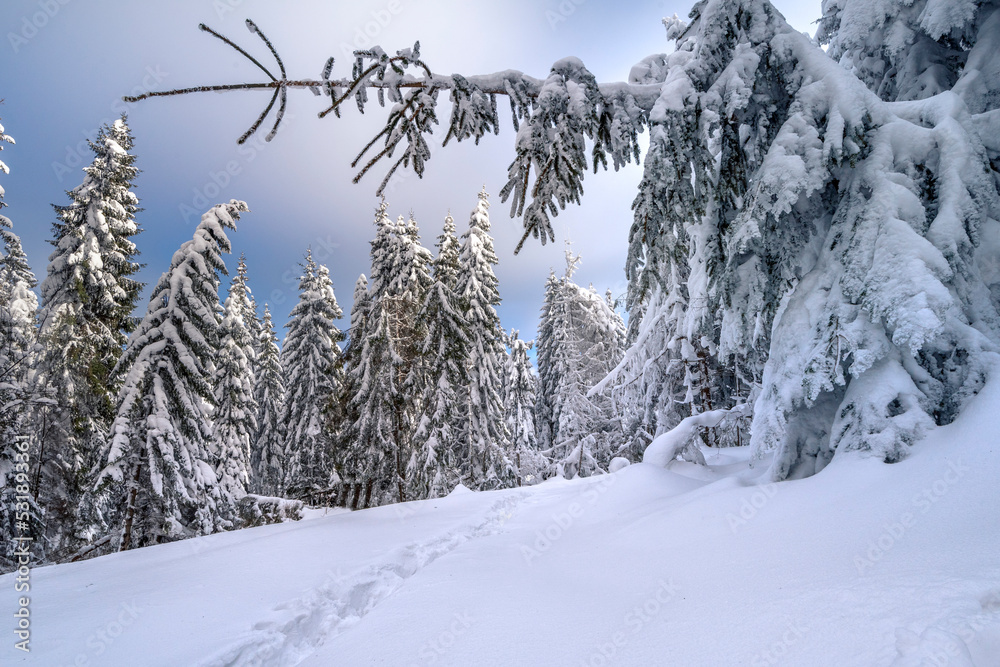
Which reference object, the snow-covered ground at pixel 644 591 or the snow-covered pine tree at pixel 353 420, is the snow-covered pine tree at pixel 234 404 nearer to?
the snow-covered pine tree at pixel 353 420

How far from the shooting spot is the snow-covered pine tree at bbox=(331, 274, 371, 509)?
16891 mm

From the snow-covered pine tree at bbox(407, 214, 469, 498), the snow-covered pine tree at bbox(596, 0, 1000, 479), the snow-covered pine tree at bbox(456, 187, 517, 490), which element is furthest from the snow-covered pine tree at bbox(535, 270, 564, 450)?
the snow-covered pine tree at bbox(596, 0, 1000, 479)

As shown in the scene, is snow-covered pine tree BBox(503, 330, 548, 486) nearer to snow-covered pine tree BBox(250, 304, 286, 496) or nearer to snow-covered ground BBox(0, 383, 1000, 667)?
snow-covered pine tree BBox(250, 304, 286, 496)

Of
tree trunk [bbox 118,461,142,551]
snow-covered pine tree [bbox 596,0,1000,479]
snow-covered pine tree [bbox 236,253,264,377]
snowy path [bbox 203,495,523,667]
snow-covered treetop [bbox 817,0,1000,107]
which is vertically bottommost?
snowy path [bbox 203,495,523,667]

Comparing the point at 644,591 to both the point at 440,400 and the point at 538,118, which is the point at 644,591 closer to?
the point at 538,118

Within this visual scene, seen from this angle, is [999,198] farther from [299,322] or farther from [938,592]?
[299,322]

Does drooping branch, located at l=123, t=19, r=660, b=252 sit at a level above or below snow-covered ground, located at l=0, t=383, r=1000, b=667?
above

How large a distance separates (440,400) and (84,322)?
38.0ft

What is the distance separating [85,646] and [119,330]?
15089 millimetres

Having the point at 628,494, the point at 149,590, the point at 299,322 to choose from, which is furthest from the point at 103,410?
the point at 628,494

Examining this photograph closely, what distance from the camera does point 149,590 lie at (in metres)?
3.99

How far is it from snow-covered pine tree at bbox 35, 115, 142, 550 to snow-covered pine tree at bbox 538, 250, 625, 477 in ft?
54.2

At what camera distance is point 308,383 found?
21625mm

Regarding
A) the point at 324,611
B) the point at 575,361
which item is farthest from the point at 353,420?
the point at 324,611
